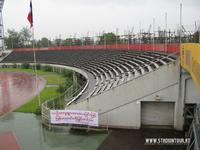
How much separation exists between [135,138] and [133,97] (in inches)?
87.3

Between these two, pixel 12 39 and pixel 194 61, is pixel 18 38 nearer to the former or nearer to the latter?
pixel 12 39

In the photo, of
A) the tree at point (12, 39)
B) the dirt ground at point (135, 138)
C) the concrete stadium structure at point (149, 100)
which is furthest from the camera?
the tree at point (12, 39)

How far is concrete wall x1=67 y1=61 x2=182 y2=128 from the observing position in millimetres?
12234

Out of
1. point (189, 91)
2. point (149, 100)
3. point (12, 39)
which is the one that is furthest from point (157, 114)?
point (12, 39)

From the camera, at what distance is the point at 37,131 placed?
13.0 m

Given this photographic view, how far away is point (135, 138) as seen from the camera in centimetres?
1152

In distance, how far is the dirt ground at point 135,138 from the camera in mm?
10570

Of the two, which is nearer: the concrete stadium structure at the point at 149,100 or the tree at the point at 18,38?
the concrete stadium structure at the point at 149,100

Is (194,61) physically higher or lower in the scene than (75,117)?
higher

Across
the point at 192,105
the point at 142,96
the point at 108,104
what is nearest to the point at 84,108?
the point at 108,104

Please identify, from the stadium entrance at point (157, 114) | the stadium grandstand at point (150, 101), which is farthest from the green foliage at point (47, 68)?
the stadium entrance at point (157, 114)

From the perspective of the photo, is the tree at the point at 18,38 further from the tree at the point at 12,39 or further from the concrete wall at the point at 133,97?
the concrete wall at the point at 133,97

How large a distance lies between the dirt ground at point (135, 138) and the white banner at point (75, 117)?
1228mm

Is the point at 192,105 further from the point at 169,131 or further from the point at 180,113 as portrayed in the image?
the point at 169,131
